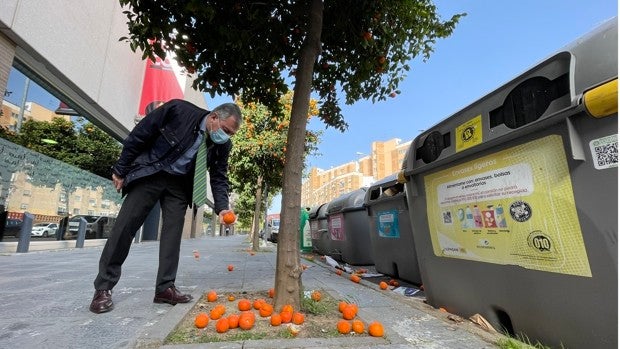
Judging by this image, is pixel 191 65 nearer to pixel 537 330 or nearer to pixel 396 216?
pixel 396 216

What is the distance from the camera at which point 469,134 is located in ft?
8.00

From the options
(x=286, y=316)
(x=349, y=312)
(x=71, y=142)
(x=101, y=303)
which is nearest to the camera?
(x=286, y=316)

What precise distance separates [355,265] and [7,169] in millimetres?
7390

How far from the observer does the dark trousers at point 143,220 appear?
8.87ft

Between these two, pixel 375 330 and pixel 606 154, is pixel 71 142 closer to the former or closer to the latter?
pixel 375 330

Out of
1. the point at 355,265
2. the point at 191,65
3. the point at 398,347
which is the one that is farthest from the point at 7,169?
the point at 398,347

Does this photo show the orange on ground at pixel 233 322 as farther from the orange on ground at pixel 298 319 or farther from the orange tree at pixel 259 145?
the orange tree at pixel 259 145

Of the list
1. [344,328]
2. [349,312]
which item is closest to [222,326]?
[344,328]

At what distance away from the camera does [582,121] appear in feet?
5.51

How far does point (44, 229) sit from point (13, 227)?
1216 mm

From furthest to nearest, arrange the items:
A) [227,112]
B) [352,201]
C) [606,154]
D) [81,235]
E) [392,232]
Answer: [81,235] → [352,201] → [392,232] → [227,112] → [606,154]

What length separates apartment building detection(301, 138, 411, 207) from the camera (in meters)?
90.7

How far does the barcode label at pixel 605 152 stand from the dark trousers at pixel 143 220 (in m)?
2.80

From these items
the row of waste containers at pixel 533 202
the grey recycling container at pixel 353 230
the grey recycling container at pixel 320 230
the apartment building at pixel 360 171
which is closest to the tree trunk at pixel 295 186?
the row of waste containers at pixel 533 202
